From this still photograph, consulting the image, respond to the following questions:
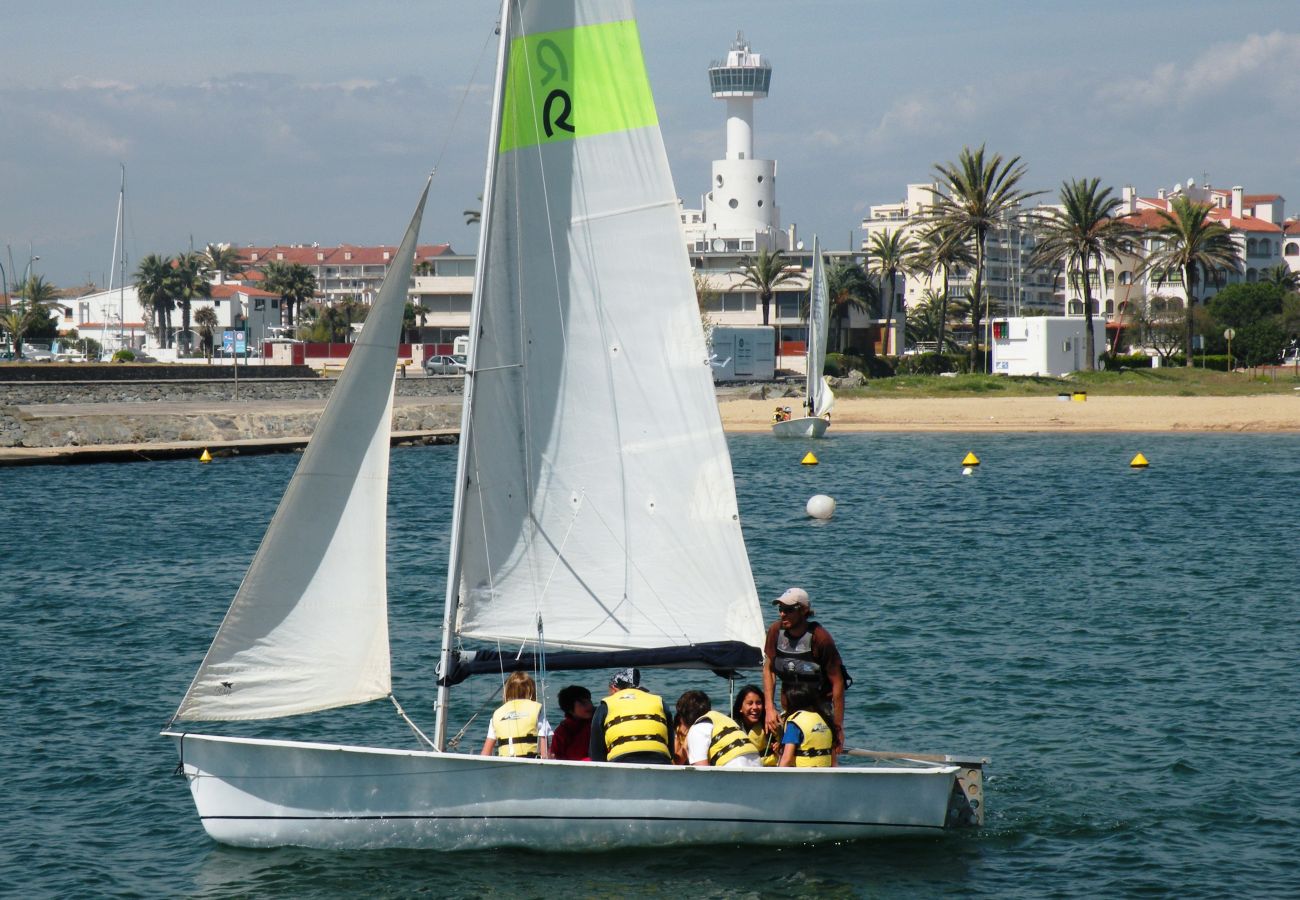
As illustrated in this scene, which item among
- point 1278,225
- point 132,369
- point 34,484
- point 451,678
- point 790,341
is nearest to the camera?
point 451,678

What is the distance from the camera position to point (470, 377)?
1341 centimetres

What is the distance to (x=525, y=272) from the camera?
13711 mm

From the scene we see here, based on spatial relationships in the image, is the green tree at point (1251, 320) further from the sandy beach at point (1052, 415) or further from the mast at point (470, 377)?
the mast at point (470, 377)

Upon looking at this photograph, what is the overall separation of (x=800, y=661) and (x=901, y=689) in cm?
778

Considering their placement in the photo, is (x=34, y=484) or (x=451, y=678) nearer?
(x=451, y=678)

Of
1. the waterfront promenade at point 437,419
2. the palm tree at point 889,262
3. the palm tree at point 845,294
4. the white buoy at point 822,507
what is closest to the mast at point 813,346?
the waterfront promenade at point 437,419

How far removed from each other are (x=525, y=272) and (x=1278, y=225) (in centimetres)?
18114

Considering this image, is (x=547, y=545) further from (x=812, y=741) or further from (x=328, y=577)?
(x=812, y=741)

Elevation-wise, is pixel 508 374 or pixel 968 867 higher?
pixel 508 374

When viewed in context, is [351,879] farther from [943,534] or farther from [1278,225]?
[1278,225]

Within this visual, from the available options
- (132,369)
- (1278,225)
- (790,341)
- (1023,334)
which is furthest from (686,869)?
(1278,225)

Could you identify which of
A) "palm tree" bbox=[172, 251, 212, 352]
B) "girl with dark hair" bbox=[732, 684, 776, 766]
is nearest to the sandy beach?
"girl with dark hair" bbox=[732, 684, 776, 766]

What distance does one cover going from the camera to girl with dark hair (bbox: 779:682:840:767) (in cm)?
1347

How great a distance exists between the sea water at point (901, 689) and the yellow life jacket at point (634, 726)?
1177mm
